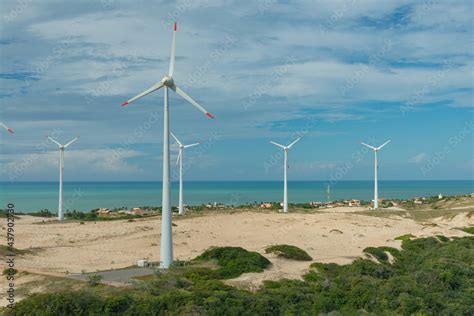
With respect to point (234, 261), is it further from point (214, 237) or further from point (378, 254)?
point (214, 237)

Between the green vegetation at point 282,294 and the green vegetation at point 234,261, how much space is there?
71 millimetres

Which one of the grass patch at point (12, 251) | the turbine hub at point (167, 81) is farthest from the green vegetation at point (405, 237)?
the grass patch at point (12, 251)

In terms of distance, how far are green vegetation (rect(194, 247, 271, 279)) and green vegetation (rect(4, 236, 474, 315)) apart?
0.23 feet

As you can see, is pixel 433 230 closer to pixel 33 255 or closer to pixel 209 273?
pixel 209 273

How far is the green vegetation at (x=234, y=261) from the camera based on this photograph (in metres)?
30.5

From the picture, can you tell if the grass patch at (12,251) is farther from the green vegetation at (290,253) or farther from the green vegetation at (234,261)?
the green vegetation at (290,253)

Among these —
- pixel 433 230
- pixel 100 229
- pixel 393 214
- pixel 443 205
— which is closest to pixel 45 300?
pixel 100 229

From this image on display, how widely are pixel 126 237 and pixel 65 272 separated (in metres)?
18.3

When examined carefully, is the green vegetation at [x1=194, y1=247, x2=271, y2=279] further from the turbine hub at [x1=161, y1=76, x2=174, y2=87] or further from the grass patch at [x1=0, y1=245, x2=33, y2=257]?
the grass patch at [x1=0, y1=245, x2=33, y2=257]

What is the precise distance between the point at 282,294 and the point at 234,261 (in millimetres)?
7714

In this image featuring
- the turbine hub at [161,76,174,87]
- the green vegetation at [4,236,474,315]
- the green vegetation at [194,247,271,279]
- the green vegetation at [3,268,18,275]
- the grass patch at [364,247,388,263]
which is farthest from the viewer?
the grass patch at [364,247,388,263]

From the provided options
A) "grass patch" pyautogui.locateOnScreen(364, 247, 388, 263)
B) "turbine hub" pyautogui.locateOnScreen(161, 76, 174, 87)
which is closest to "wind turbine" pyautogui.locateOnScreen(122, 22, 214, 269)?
"turbine hub" pyautogui.locateOnScreen(161, 76, 174, 87)

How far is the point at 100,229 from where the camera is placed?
5662 cm

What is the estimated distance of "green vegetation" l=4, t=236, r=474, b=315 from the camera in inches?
856
